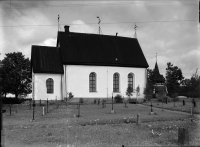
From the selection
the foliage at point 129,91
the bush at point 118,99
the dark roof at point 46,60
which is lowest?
the bush at point 118,99

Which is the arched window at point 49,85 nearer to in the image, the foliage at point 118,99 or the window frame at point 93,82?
the window frame at point 93,82

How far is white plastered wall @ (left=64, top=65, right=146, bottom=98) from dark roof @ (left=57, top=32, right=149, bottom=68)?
771 mm

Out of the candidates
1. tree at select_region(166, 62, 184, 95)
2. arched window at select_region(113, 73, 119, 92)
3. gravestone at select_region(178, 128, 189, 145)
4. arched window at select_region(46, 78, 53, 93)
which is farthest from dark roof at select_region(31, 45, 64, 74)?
tree at select_region(166, 62, 184, 95)

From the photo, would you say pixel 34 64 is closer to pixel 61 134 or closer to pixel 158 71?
pixel 61 134

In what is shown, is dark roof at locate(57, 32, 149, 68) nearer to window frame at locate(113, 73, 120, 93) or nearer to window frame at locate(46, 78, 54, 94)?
window frame at locate(113, 73, 120, 93)

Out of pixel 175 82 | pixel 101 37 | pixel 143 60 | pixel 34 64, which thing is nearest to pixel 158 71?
pixel 175 82

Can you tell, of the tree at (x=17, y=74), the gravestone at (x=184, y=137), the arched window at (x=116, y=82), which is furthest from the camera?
the tree at (x=17, y=74)

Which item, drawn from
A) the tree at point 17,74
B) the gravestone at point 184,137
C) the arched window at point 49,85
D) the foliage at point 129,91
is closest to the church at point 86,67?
the arched window at point 49,85

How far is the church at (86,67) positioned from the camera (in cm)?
3183

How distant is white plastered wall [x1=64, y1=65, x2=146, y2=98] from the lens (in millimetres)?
32688

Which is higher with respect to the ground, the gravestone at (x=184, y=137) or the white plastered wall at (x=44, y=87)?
the white plastered wall at (x=44, y=87)

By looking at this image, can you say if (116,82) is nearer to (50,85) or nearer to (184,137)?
(50,85)

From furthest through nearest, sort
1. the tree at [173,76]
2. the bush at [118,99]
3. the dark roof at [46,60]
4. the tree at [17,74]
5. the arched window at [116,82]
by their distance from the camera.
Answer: the tree at [173,76] < the tree at [17,74] < the arched window at [116,82] < the bush at [118,99] < the dark roof at [46,60]

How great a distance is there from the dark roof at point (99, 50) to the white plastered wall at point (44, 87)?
113 inches
